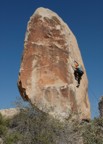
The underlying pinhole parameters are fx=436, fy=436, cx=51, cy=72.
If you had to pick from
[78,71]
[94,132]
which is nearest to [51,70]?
[78,71]

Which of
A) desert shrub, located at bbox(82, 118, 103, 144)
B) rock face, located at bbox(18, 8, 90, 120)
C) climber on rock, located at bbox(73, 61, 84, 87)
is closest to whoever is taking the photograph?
desert shrub, located at bbox(82, 118, 103, 144)

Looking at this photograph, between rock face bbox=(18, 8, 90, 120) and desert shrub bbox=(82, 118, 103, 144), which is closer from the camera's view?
desert shrub bbox=(82, 118, 103, 144)

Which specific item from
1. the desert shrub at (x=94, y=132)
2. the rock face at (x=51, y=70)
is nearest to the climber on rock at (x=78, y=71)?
the rock face at (x=51, y=70)

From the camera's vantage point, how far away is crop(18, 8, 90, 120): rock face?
2034cm

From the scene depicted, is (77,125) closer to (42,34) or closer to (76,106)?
(76,106)

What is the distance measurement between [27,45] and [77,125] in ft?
15.3

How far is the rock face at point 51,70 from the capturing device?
801 inches

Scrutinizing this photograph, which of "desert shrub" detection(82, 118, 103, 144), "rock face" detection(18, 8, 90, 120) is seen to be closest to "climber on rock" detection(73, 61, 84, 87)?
"rock face" detection(18, 8, 90, 120)

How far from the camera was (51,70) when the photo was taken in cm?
2097

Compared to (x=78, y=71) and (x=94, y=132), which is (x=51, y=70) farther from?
(x=94, y=132)

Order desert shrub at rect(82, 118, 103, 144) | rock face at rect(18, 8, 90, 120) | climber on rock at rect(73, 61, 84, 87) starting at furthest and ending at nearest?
climber on rock at rect(73, 61, 84, 87) → rock face at rect(18, 8, 90, 120) → desert shrub at rect(82, 118, 103, 144)

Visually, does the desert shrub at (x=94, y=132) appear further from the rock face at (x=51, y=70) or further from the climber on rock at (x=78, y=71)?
the climber on rock at (x=78, y=71)

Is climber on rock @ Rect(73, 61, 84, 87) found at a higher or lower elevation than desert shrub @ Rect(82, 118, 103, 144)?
higher

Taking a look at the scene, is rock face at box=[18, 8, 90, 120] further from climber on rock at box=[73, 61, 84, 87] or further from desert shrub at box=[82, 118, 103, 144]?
desert shrub at box=[82, 118, 103, 144]
